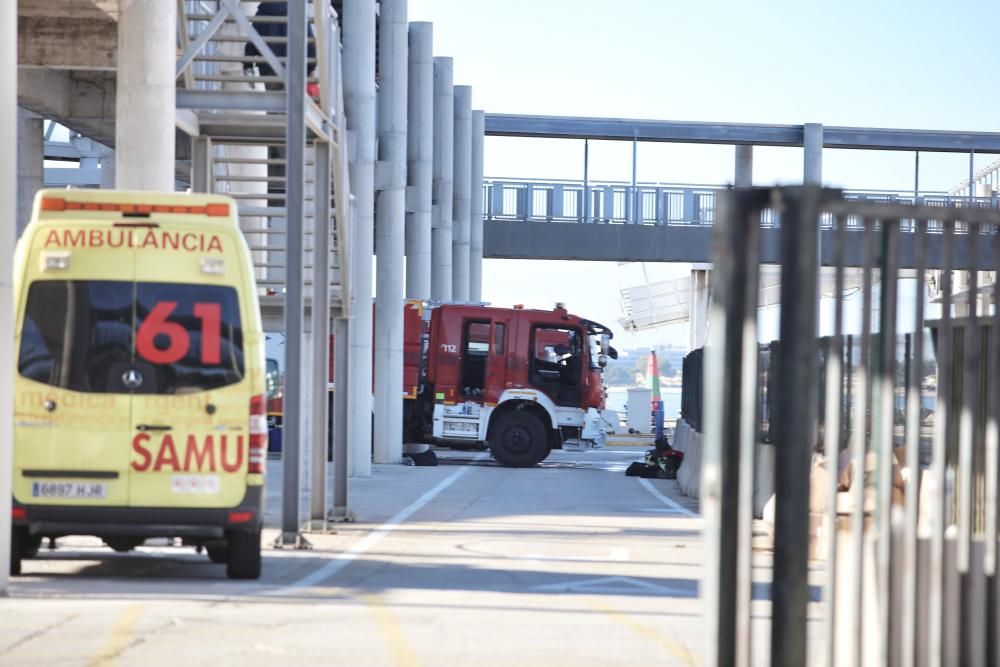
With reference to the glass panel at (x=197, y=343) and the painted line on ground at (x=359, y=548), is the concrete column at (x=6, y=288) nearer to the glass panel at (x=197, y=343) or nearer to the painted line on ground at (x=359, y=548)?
the glass panel at (x=197, y=343)

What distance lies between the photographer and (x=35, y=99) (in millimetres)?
20859

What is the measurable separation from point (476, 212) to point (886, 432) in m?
48.0

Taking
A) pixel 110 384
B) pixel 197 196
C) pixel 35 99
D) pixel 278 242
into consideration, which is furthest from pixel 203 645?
pixel 278 242

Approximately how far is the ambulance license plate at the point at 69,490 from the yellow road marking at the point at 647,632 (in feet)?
11.5

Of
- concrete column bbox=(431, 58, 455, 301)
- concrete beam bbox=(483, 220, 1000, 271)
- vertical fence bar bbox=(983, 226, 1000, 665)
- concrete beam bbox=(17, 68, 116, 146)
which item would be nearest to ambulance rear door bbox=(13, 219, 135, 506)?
vertical fence bar bbox=(983, 226, 1000, 665)

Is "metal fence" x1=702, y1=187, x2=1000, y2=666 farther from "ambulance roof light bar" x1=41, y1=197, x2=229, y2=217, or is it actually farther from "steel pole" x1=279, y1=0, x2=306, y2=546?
"steel pole" x1=279, y1=0, x2=306, y2=546

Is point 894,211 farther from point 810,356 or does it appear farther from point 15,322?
point 15,322

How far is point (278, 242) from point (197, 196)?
14.9m

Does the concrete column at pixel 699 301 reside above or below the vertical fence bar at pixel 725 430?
above

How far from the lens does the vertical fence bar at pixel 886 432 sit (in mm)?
6133

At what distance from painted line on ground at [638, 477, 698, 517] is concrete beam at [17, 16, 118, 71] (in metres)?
9.17

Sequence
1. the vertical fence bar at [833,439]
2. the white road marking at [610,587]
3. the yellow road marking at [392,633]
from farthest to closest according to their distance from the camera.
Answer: the white road marking at [610,587] → the yellow road marking at [392,633] → the vertical fence bar at [833,439]

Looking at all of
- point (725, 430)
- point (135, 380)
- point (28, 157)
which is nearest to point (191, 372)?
point (135, 380)

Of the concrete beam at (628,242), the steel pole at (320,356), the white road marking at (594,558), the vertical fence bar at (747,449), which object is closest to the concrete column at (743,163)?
the concrete beam at (628,242)
